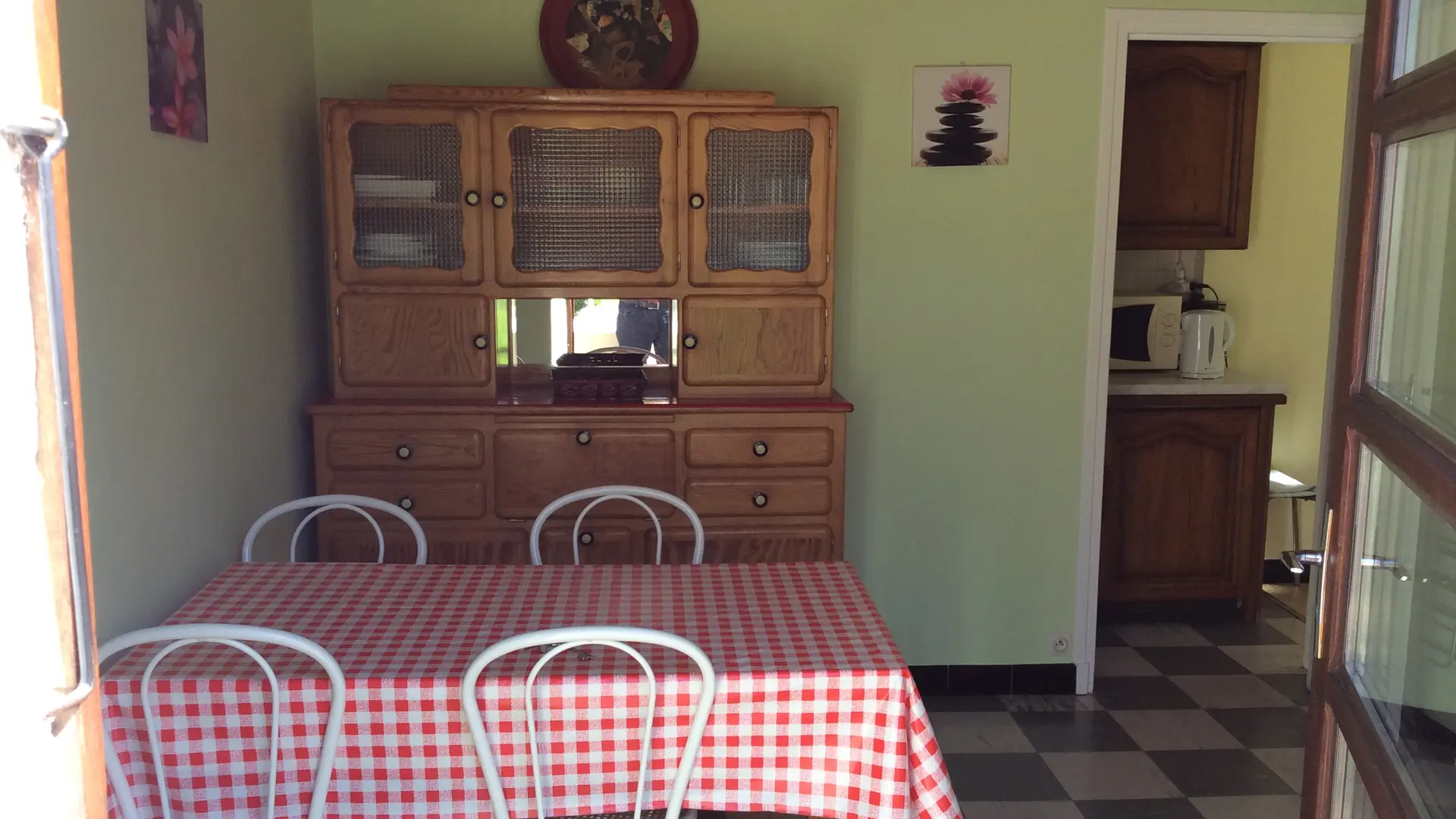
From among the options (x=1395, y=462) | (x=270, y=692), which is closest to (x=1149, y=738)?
(x=1395, y=462)

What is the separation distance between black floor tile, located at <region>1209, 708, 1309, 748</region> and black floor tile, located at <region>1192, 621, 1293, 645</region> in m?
0.55

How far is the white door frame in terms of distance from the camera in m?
3.08

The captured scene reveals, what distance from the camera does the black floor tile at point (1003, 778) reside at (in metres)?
2.68

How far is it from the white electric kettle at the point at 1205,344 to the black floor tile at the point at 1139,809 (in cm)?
175

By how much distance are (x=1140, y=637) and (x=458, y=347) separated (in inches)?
102

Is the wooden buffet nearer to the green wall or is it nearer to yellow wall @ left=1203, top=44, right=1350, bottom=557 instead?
the green wall

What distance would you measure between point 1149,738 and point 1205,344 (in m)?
1.55

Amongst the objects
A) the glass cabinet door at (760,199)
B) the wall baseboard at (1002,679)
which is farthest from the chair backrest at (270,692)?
the wall baseboard at (1002,679)

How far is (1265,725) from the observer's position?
Result: 310cm

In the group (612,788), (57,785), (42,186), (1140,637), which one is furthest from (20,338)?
(1140,637)

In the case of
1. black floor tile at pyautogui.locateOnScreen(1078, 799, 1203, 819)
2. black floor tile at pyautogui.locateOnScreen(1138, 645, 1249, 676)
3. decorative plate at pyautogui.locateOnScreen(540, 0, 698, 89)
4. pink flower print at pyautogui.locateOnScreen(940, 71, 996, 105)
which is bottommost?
black floor tile at pyautogui.locateOnScreen(1078, 799, 1203, 819)

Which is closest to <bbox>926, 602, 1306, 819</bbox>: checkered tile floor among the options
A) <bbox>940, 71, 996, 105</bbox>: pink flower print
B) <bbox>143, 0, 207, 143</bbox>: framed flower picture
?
<bbox>940, 71, 996, 105</bbox>: pink flower print

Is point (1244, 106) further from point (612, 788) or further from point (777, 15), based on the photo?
point (612, 788)

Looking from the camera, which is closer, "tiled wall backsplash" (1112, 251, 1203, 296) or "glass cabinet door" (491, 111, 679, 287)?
"glass cabinet door" (491, 111, 679, 287)
